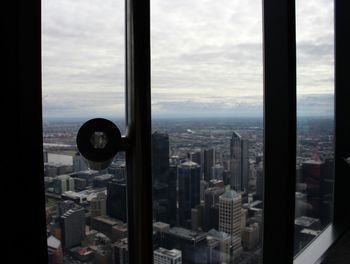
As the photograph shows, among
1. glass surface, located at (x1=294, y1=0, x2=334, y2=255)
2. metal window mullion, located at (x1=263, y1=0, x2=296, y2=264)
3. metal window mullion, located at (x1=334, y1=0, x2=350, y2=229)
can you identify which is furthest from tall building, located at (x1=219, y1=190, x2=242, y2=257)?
metal window mullion, located at (x1=334, y1=0, x2=350, y2=229)

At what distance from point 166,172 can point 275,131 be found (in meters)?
0.80

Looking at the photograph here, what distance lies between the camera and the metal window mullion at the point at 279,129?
1.67 metres

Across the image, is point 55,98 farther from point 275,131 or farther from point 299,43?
point 299,43

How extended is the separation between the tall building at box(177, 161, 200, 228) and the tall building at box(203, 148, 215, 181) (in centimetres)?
6

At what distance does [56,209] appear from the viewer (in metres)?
0.86

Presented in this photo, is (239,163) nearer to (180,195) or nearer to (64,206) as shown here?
(180,195)

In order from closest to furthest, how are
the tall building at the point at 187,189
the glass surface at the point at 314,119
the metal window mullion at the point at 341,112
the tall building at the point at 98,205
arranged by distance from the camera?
1. the tall building at the point at 98,205
2. the tall building at the point at 187,189
3. the glass surface at the point at 314,119
4. the metal window mullion at the point at 341,112

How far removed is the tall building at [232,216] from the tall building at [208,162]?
15cm

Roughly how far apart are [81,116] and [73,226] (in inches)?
12.0

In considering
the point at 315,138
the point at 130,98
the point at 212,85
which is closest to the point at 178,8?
the point at 212,85

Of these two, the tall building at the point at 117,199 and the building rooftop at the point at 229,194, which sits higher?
the tall building at the point at 117,199

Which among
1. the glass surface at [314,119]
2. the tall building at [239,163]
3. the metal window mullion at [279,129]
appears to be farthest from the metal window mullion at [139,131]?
the glass surface at [314,119]

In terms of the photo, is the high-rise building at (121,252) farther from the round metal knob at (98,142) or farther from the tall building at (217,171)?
the tall building at (217,171)

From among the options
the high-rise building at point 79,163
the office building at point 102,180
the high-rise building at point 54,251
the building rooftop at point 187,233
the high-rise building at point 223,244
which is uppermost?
the high-rise building at point 79,163
